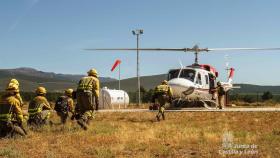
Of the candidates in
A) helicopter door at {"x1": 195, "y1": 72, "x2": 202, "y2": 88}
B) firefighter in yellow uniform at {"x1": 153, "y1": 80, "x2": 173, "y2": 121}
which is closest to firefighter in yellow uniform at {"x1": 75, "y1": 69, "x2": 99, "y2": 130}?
Result: firefighter in yellow uniform at {"x1": 153, "y1": 80, "x2": 173, "y2": 121}

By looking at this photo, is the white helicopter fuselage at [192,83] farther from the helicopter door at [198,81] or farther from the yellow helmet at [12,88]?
the yellow helmet at [12,88]

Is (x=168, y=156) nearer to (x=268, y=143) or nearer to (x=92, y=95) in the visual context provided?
(x=268, y=143)

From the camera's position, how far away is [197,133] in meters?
12.1

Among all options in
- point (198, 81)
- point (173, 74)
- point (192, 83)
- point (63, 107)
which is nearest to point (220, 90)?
point (198, 81)

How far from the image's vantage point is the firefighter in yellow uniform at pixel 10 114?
37.5 ft

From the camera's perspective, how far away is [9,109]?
37.4 feet

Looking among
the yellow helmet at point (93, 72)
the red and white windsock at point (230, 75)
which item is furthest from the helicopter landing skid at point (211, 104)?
the yellow helmet at point (93, 72)

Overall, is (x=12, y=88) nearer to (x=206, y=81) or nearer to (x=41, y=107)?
(x=41, y=107)

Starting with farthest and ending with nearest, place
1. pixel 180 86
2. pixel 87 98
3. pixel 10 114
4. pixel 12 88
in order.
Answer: pixel 180 86
pixel 87 98
pixel 12 88
pixel 10 114

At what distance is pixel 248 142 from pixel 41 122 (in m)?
7.14

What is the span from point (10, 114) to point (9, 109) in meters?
0.13

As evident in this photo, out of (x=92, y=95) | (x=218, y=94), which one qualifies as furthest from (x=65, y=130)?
(x=218, y=94)

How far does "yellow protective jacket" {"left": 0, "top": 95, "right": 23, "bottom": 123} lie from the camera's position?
1141 centimetres

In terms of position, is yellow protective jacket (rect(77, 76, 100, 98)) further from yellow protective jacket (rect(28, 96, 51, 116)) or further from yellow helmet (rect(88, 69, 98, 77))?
yellow protective jacket (rect(28, 96, 51, 116))
